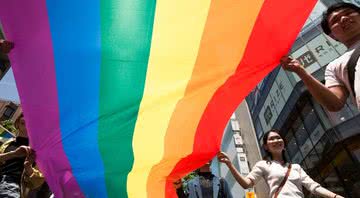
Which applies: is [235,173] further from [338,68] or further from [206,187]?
[338,68]

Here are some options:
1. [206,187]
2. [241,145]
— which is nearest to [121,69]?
[206,187]

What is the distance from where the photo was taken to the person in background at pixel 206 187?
3732 millimetres

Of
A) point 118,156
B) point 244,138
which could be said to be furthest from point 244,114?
point 118,156

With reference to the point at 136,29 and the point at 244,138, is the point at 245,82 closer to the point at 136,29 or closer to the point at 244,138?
the point at 136,29

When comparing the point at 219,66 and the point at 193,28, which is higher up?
the point at 193,28

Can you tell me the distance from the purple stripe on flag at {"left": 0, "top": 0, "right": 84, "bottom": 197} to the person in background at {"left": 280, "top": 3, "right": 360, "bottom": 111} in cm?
144

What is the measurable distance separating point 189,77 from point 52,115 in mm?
912

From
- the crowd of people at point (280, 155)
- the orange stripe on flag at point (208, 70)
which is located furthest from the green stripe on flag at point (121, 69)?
the crowd of people at point (280, 155)

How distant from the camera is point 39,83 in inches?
84.7

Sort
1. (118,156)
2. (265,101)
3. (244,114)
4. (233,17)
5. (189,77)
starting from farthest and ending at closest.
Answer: (244,114), (265,101), (118,156), (189,77), (233,17)

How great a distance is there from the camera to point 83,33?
6.79ft

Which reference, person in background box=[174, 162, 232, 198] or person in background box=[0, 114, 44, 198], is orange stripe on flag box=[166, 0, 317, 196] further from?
person in background box=[174, 162, 232, 198]

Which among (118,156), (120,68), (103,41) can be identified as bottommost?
(118,156)

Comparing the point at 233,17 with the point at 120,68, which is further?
the point at 120,68
